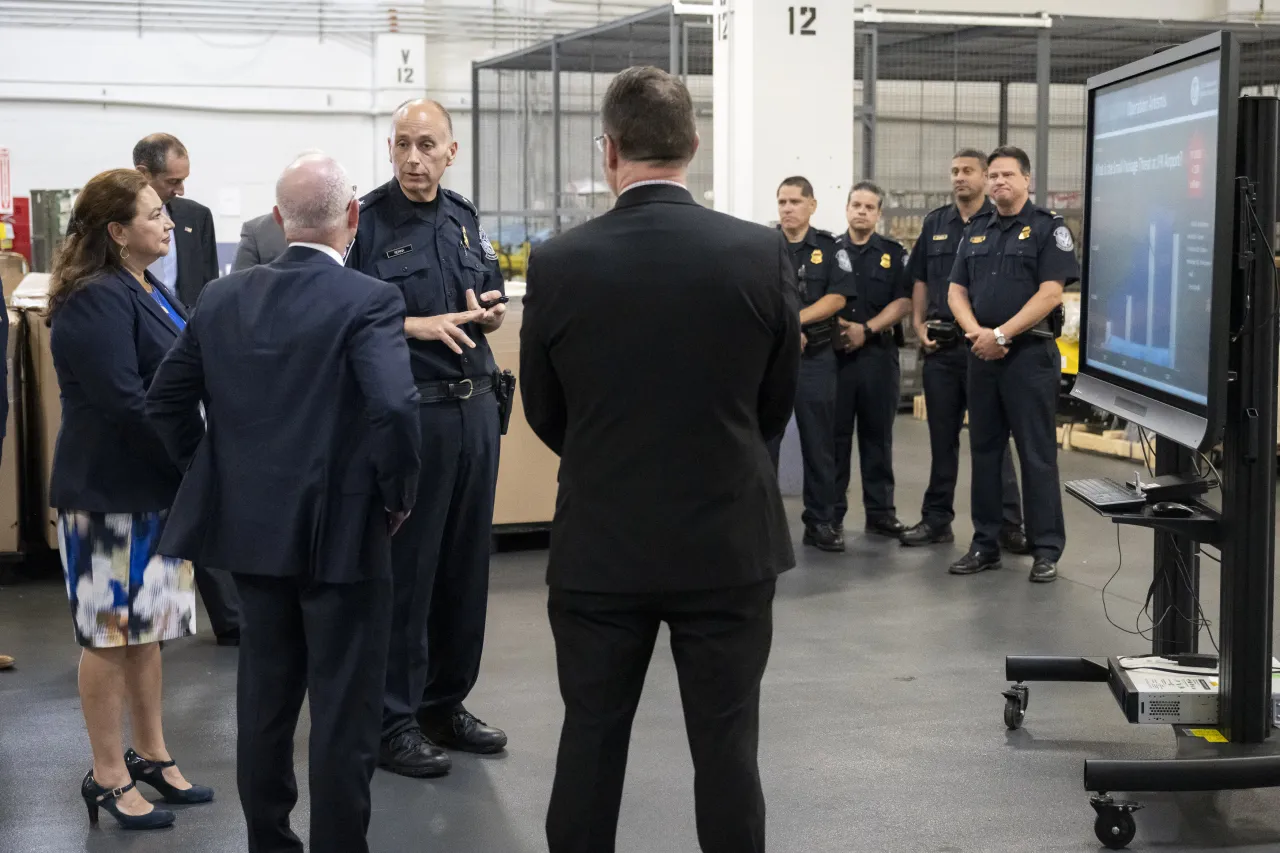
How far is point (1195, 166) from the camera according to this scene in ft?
10.3

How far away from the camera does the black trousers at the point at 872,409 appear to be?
6.52m

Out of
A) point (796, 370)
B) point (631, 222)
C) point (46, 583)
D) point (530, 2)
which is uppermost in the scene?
point (530, 2)

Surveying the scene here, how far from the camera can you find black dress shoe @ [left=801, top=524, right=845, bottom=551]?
621 cm

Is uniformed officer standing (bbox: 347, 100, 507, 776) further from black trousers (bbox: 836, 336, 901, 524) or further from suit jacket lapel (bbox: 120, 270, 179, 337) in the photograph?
black trousers (bbox: 836, 336, 901, 524)

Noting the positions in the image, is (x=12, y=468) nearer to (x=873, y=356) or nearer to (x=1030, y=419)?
(x=873, y=356)

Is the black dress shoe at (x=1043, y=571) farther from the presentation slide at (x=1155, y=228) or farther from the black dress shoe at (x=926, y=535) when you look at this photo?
the presentation slide at (x=1155, y=228)

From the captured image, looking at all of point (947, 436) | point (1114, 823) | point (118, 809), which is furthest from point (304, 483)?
point (947, 436)

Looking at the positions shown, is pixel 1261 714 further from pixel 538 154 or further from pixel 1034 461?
pixel 538 154

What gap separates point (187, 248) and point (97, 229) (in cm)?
293

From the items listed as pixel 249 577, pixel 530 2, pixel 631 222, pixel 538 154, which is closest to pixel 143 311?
pixel 249 577

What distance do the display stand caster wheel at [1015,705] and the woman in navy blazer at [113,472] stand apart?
7.10 feet

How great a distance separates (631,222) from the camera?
2121mm

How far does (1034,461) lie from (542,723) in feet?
8.49

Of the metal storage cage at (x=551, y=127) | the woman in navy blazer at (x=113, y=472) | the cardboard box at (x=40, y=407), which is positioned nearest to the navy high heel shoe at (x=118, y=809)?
the woman in navy blazer at (x=113, y=472)
